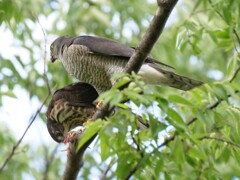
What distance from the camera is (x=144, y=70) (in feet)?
16.0

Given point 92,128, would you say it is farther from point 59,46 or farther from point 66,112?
point 59,46

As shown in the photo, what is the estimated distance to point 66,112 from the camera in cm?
483

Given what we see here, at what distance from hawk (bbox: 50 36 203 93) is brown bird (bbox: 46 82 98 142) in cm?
18

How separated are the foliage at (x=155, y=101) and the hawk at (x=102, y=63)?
27 centimetres

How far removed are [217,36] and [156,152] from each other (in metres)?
1.69

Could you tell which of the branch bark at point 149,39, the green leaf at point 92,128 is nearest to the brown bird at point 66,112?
the branch bark at point 149,39

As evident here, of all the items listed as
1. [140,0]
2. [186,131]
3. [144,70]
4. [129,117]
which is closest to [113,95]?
[129,117]

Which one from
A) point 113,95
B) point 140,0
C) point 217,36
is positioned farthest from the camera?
point 140,0

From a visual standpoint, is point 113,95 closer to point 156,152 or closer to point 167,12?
point 156,152

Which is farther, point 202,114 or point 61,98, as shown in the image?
point 61,98

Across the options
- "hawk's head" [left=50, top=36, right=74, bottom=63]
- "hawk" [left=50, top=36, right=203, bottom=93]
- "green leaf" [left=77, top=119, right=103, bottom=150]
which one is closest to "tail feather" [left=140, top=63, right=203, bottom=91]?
"hawk" [left=50, top=36, right=203, bottom=93]

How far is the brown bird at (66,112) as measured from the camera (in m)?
4.81

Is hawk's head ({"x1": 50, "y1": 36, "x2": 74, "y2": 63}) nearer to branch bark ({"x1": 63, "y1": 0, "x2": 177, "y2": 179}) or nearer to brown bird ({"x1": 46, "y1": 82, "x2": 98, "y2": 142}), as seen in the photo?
brown bird ({"x1": 46, "y1": 82, "x2": 98, "y2": 142})

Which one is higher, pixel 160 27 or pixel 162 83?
pixel 160 27
